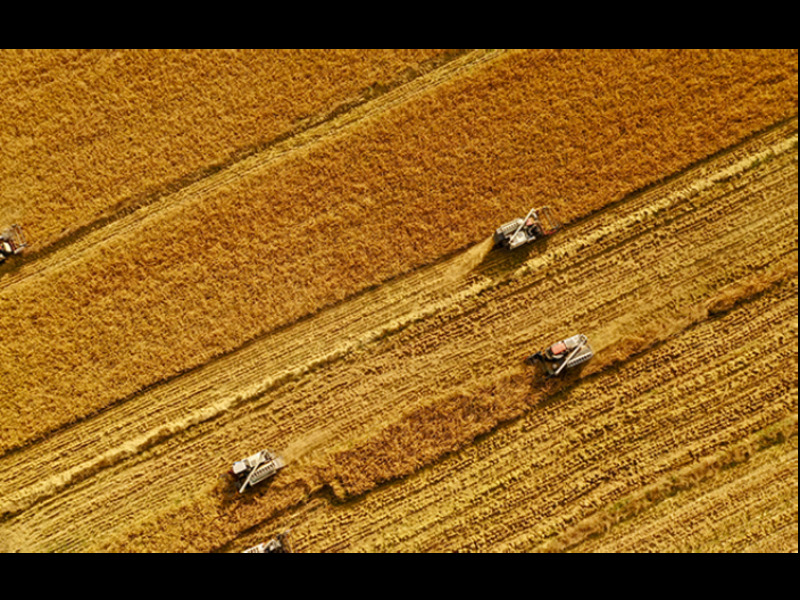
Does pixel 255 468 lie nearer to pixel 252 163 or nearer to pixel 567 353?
pixel 252 163

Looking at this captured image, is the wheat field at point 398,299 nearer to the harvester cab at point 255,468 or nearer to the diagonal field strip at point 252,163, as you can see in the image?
the diagonal field strip at point 252,163

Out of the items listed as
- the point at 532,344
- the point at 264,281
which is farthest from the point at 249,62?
the point at 532,344

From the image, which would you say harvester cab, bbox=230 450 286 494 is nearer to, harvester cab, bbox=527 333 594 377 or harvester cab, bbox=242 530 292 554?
harvester cab, bbox=242 530 292 554

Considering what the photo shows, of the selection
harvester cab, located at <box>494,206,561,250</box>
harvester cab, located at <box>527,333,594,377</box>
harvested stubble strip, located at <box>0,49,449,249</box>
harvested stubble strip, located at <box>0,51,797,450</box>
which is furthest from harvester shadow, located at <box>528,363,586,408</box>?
harvested stubble strip, located at <box>0,49,449,249</box>

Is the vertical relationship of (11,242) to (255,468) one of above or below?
above

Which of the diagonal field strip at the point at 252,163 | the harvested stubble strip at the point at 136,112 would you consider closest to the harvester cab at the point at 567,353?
the diagonal field strip at the point at 252,163

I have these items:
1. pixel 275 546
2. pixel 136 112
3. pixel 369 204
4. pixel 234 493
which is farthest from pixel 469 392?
pixel 136 112

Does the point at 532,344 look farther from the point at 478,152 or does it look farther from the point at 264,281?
the point at 264,281
